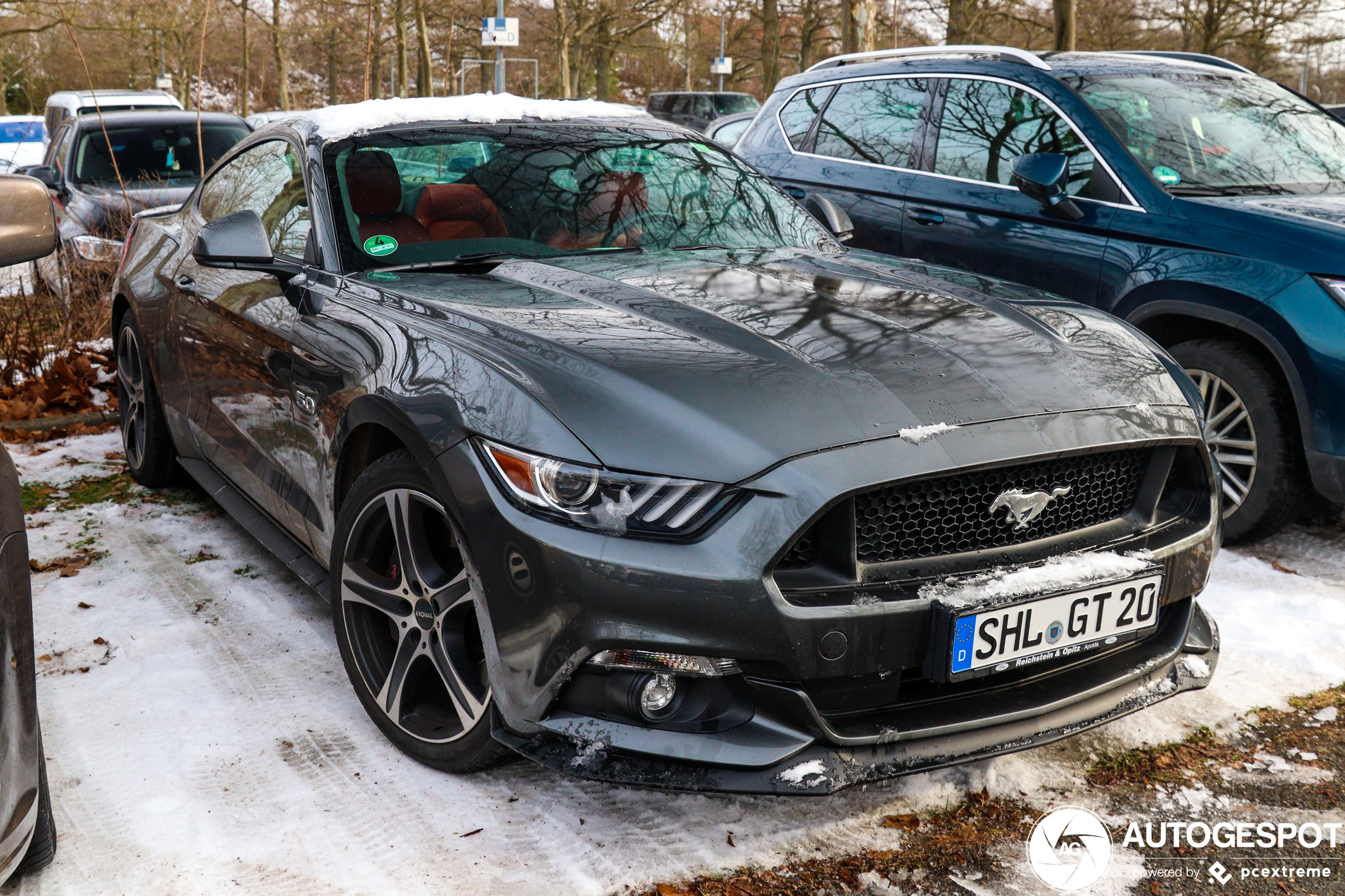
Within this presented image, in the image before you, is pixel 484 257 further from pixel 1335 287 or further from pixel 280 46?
pixel 280 46

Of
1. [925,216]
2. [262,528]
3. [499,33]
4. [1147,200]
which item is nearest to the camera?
[262,528]

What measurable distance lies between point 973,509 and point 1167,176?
2986 mm

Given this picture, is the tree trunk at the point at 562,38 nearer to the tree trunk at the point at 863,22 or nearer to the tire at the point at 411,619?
the tree trunk at the point at 863,22

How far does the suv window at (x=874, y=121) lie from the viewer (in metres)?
5.64

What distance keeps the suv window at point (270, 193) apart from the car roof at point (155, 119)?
607 centimetres

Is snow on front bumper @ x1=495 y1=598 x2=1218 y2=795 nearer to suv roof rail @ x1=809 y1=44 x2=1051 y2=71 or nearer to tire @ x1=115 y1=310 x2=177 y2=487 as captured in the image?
tire @ x1=115 y1=310 x2=177 y2=487

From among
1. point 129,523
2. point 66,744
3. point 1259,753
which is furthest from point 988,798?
point 129,523

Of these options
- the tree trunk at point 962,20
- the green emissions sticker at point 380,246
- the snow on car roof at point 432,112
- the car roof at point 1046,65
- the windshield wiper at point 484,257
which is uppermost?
the tree trunk at point 962,20

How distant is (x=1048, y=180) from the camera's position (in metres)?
4.61

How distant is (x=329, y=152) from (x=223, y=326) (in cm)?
69

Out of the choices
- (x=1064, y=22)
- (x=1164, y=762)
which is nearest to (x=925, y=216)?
(x=1164, y=762)

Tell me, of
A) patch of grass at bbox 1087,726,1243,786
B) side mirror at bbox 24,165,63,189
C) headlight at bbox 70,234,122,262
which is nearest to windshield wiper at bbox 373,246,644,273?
patch of grass at bbox 1087,726,1243,786

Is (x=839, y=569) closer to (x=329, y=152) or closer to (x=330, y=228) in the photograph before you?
(x=330, y=228)
